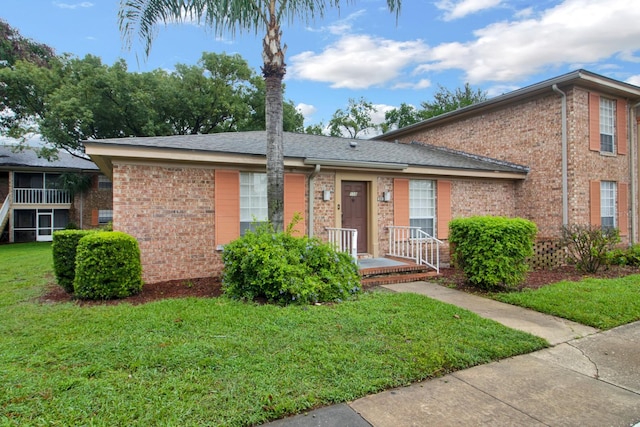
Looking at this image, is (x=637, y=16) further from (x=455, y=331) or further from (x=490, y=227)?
(x=455, y=331)

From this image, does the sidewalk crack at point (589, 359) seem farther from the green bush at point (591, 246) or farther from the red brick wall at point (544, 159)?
the red brick wall at point (544, 159)

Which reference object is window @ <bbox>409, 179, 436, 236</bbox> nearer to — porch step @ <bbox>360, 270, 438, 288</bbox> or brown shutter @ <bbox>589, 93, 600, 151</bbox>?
porch step @ <bbox>360, 270, 438, 288</bbox>

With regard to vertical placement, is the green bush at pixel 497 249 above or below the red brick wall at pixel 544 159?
below

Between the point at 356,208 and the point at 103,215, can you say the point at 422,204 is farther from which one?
the point at 103,215

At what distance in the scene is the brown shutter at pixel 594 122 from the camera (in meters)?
10.7

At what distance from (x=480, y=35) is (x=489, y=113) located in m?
2.73

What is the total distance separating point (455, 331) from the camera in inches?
173

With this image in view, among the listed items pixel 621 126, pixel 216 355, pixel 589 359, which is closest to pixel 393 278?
pixel 589 359

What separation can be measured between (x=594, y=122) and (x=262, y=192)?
1059 cm

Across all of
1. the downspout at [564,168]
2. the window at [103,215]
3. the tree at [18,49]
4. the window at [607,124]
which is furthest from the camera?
the tree at [18,49]

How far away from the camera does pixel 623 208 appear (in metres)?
11.8

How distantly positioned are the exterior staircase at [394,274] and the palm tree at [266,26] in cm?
227

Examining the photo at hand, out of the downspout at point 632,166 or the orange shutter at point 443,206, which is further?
the downspout at point 632,166

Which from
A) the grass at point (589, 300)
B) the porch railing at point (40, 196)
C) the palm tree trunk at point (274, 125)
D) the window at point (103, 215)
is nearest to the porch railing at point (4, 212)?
the porch railing at point (40, 196)
